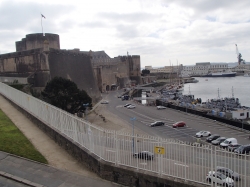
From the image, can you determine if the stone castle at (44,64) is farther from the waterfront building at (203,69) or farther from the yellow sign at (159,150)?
the waterfront building at (203,69)

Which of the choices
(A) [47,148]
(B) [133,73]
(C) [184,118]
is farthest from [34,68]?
(B) [133,73]

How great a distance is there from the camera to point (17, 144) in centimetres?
867

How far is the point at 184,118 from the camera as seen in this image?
30.2 meters

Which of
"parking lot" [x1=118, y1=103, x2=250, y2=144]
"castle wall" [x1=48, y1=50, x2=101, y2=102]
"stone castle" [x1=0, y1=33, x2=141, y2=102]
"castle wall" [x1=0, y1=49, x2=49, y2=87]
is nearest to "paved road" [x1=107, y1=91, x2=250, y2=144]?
"parking lot" [x1=118, y1=103, x2=250, y2=144]

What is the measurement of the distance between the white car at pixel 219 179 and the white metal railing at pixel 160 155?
93mm

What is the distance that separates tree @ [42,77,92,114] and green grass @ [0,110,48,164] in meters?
13.4

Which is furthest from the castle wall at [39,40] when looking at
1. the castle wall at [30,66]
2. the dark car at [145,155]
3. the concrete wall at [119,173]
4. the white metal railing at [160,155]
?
the dark car at [145,155]

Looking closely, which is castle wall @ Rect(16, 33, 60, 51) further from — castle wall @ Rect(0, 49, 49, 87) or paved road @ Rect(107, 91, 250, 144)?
paved road @ Rect(107, 91, 250, 144)

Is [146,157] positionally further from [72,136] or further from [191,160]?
[72,136]

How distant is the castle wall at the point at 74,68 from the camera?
107 ft

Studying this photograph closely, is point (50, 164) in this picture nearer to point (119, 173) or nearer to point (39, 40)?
point (119, 173)

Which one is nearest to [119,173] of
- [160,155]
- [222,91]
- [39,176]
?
[160,155]

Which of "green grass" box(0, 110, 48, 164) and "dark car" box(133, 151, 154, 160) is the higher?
"dark car" box(133, 151, 154, 160)

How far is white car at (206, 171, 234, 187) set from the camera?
454 centimetres
